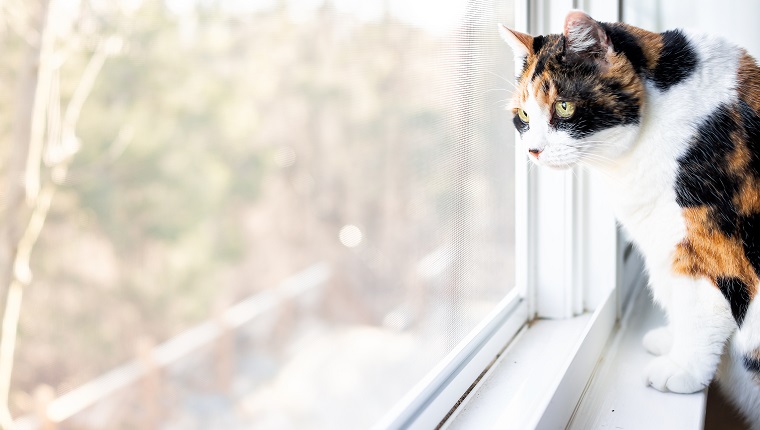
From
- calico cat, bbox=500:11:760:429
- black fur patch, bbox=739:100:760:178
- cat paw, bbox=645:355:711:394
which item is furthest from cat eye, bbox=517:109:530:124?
cat paw, bbox=645:355:711:394

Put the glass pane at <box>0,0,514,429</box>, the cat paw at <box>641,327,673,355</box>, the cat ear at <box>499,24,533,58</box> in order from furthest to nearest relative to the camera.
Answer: the cat paw at <box>641,327,673,355</box>
the cat ear at <box>499,24,533,58</box>
the glass pane at <box>0,0,514,429</box>

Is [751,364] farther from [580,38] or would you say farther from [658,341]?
[580,38]

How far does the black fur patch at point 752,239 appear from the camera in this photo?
0.76 m

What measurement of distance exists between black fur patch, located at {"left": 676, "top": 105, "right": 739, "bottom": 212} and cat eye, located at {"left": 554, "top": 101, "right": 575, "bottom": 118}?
0.14 metres

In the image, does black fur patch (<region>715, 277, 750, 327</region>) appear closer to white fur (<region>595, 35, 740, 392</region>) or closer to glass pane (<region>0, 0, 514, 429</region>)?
white fur (<region>595, 35, 740, 392</region>)

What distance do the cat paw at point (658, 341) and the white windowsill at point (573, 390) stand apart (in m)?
0.01

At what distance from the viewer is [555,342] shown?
38.2 inches

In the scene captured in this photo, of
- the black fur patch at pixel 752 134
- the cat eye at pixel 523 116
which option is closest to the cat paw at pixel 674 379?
the black fur patch at pixel 752 134

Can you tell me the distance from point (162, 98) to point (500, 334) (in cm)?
68

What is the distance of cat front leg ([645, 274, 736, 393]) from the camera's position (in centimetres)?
79

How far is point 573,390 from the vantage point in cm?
81

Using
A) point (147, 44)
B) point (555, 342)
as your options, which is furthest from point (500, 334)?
point (147, 44)

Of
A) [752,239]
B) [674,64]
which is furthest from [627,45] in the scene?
[752,239]

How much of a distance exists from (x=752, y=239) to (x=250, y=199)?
136cm
